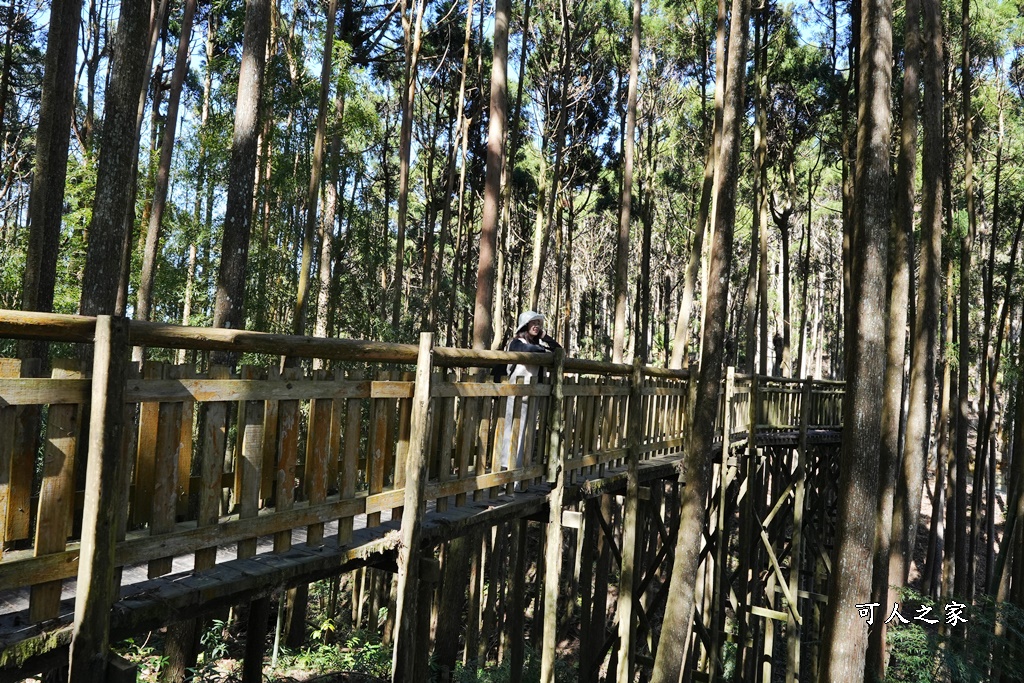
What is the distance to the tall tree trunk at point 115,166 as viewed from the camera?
5.51m

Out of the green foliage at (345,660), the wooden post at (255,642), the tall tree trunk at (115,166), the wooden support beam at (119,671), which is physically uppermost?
the tall tree trunk at (115,166)

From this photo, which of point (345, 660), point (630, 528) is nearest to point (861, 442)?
point (630, 528)

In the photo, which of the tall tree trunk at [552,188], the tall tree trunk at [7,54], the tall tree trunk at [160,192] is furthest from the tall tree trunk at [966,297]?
the tall tree trunk at [7,54]

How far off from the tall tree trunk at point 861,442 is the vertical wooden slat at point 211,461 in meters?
6.02

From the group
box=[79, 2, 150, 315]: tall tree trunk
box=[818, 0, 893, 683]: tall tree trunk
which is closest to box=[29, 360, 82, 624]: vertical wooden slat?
box=[79, 2, 150, 315]: tall tree trunk

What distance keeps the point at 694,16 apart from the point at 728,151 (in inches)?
552

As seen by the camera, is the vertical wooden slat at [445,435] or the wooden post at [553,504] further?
the wooden post at [553,504]

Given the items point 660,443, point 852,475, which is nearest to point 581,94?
point 660,443

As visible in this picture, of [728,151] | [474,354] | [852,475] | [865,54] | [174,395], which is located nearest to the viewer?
[174,395]

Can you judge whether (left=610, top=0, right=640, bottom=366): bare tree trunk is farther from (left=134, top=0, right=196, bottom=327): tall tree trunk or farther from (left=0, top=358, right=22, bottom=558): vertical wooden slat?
(left=0, top=358, right=22, bottom=558): vertical wooden slat

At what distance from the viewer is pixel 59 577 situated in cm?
220

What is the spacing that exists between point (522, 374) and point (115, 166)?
362 centimetres

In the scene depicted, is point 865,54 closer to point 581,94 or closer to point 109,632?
point 109,632

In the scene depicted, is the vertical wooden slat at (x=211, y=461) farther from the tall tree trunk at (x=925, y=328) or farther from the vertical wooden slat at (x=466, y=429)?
the tall tree trunk at (x=925, y=328)
